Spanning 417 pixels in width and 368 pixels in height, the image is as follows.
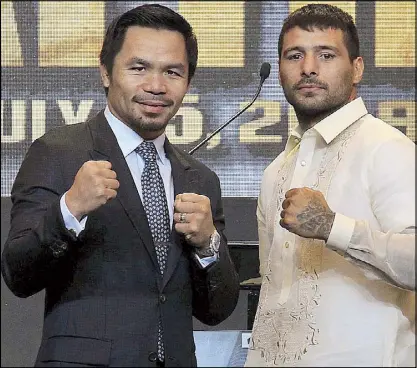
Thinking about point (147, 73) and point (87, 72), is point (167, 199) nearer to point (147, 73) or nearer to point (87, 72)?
point (147, 73)

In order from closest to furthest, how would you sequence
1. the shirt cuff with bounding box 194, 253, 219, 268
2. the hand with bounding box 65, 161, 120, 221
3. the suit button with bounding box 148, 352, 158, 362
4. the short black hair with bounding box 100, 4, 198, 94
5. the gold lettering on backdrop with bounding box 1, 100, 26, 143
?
the hand with bounding box 65, 161, 120, 221 → the suit button with bounding box 148, 352, 158, 362 → the shirt cuff with bounding box 194, 253, 219, 268 → the short black hair with bounding box 100, 4, 198, 94 → the gold lettering on backdrop with bounding box 1, 100, 26, 143

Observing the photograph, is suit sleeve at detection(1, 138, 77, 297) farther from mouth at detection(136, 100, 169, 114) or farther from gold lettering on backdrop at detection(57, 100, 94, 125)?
gold lettering on backdrop at detection(57, 100, 94, 125)

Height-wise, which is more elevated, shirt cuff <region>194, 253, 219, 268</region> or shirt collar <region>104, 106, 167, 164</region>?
shirt collar <region>104, 106, 167, 164</region>

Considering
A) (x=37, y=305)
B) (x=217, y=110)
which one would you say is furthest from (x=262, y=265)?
(x=217, y=110)

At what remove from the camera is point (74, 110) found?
13.2 ft

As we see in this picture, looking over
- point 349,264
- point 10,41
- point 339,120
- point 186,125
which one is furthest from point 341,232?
point 10,41

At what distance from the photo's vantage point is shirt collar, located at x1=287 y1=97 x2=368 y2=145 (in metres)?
2.22

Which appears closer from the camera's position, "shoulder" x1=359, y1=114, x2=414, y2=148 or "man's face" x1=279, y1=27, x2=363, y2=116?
"shoulder" x1=359, y1=114, x2=414, y2=148

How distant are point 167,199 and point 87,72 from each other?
2060 millimetres

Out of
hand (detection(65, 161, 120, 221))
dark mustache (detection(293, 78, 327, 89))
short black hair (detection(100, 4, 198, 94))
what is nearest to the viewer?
hand (detection(65, 161, 120, 221))

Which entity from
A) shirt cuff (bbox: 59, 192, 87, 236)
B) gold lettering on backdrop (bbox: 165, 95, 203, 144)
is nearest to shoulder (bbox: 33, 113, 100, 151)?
shirt cuff (bbox: 59, 192, 87, 236)

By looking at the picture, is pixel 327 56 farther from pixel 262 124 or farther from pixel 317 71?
pixel 262 124

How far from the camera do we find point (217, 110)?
158 inches

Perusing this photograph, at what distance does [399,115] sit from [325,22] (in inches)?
70.7
